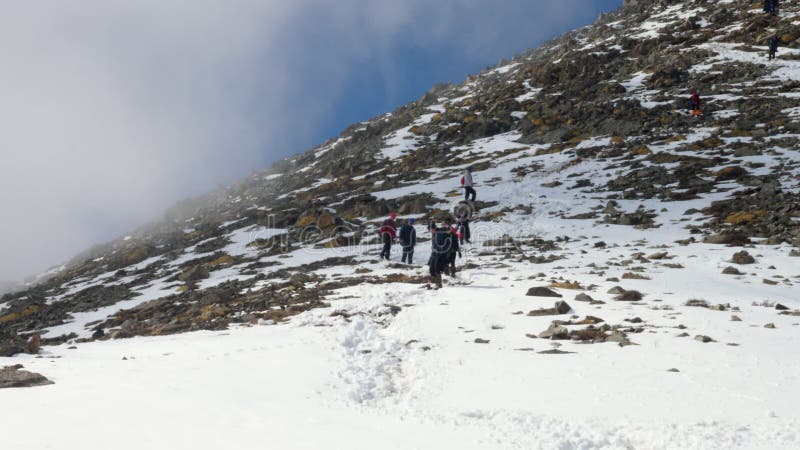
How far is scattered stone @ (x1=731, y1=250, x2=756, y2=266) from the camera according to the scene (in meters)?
14.3

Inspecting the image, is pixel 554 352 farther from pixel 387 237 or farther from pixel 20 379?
pixel 387 237

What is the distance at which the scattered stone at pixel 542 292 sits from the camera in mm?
12914

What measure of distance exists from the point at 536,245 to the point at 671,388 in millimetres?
14832

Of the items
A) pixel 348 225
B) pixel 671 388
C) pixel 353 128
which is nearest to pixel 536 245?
pixel 348 225

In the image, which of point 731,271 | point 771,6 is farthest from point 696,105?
point 731,271

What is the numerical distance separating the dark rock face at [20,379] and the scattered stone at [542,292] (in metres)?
10.4

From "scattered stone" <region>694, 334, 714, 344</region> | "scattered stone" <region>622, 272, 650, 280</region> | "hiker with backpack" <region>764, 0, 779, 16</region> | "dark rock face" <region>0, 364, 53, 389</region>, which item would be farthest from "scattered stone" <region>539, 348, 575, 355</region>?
"hiker with backpack" <region>764, 0, 779, 16</region>

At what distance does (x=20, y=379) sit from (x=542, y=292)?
35.6 feet

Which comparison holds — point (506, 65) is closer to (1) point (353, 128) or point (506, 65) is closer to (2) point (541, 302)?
(1) point (353, 128)

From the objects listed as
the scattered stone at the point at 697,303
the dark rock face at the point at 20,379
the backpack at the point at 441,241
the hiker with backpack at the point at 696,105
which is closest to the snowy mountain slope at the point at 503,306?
the scattered stone at the point at 697,303

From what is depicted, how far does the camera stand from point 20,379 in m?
7.46

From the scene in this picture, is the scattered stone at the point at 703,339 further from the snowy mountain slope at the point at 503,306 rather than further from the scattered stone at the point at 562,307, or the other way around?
the scattered stone at the point at 562,307

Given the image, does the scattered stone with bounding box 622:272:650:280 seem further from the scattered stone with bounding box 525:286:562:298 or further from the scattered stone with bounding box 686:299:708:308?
the scattered stone with bounding box 686:299:708:308

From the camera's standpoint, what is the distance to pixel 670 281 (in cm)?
1338
